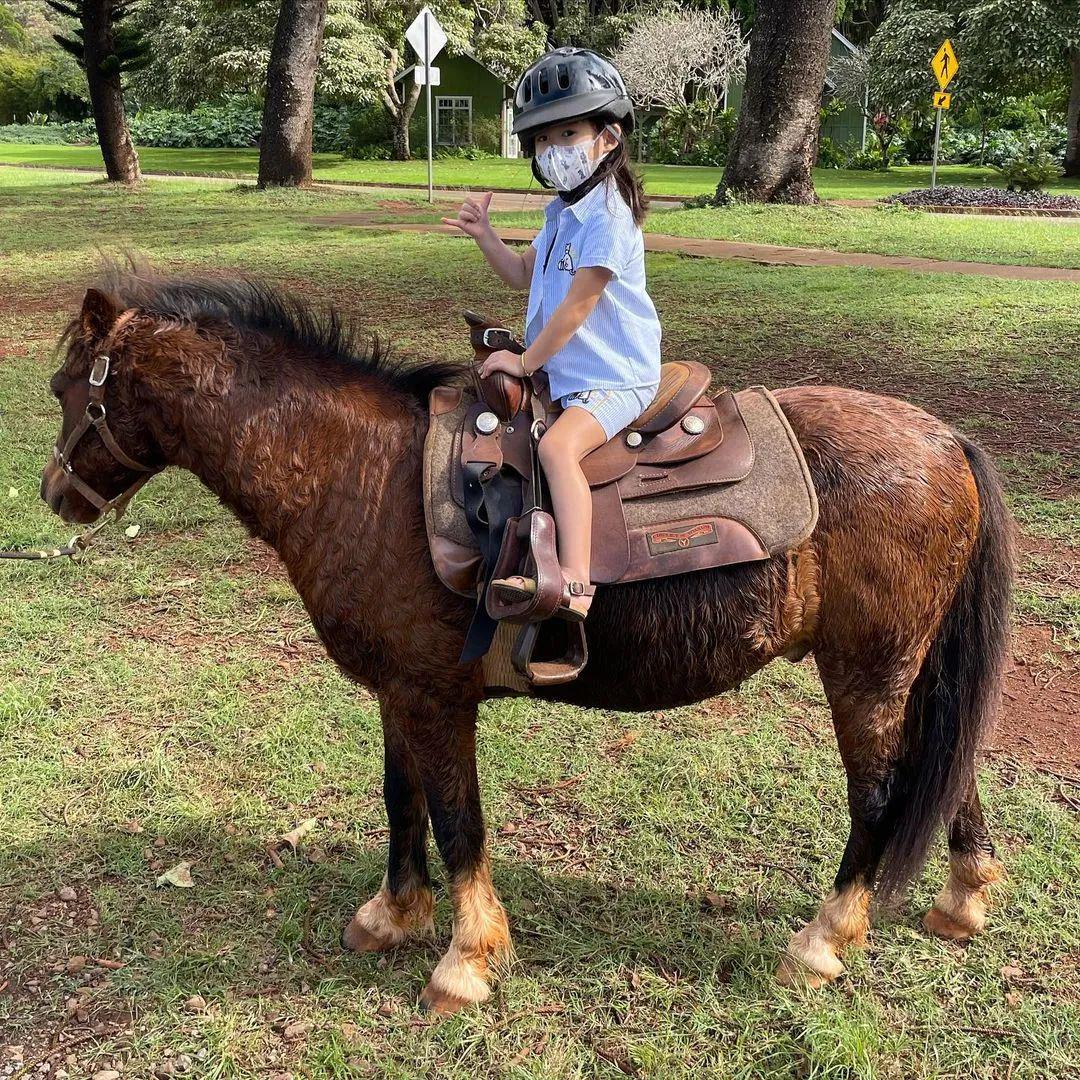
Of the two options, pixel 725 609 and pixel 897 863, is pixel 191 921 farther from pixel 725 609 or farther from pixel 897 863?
pixel 897 863

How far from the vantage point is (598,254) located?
251 centimetres

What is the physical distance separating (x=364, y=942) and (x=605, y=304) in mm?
2109

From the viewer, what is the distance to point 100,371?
256cm

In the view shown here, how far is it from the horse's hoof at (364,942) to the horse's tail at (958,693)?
155 centimetres

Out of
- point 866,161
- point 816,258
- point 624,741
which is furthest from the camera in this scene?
point 866,161

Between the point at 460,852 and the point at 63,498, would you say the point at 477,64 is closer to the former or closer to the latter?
the point at 63,498

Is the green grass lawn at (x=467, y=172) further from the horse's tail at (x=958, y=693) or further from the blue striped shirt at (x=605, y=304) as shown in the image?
the blue striped shirt at (x=605, y=304)

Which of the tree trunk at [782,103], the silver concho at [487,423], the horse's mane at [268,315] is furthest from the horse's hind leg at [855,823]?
the tree trunk at [782,103]

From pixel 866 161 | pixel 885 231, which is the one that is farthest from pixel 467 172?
pixel 885 231

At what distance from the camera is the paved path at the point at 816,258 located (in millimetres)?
11656

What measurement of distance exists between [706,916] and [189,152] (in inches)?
1745

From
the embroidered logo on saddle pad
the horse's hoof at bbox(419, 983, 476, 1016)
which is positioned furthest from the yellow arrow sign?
the horse's hoof at bbox(419, 983, 476, 1016)

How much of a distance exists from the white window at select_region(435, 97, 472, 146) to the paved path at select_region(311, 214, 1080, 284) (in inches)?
1183

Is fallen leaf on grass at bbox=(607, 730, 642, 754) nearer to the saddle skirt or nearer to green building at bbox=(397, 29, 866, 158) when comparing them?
the saddle skirt
